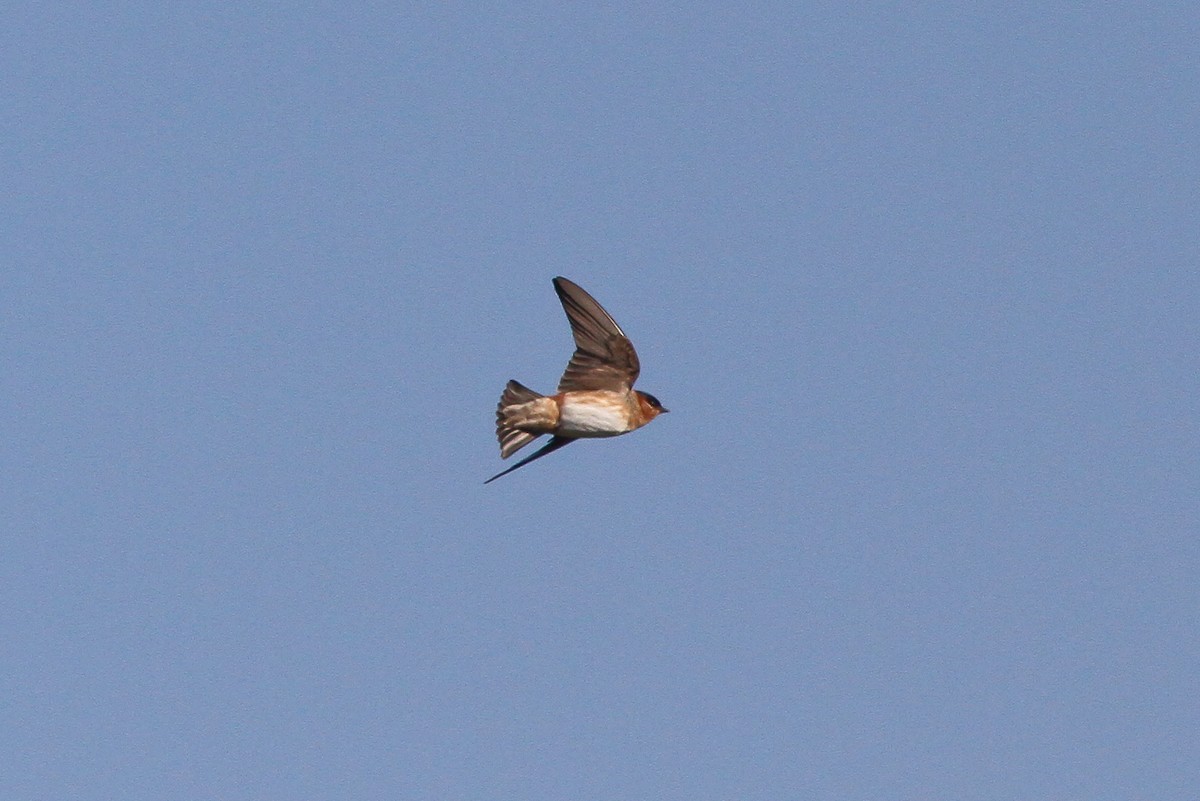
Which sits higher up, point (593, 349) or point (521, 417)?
point (593, 349)

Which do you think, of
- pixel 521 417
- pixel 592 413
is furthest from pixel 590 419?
pixel 521 417

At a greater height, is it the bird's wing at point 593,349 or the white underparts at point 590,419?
the bird's wing at point 593,349

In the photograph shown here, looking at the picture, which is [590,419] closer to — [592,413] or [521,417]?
[592,413]

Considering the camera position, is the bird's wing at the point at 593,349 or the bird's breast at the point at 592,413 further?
the bird's breast at the point at 592,413

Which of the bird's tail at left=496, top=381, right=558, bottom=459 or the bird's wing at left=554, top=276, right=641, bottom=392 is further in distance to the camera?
the bird's tail at left=496, top=381, right=558, bottom=459
